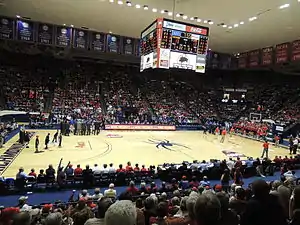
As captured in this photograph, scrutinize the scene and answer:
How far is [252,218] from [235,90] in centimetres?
4466

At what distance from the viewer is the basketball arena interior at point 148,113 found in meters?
4.96

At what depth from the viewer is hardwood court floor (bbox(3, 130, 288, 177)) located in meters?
15.6

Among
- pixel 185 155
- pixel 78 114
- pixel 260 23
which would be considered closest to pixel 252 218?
pixel 185 155

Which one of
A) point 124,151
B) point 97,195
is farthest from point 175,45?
point 97,195

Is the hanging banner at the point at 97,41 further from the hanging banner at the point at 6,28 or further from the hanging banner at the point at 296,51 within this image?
the hanging banner at the point at 296,51

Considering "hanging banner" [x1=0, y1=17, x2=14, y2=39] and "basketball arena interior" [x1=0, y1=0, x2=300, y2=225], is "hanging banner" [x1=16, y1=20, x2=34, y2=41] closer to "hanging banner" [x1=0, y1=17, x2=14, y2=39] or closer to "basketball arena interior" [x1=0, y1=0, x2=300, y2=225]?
"basketball arena interior" [x1=0, y1=0, x2=300, y2=225]

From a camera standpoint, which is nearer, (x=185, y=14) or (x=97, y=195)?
(x=97, y=195)

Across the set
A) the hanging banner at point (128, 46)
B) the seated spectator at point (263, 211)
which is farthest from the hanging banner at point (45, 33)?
the seated spectator at point (263, 211)

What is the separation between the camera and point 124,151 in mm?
18844

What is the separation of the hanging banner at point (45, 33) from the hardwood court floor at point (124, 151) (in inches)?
356

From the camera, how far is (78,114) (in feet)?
101

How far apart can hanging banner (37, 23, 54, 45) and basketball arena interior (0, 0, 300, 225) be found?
12 cm

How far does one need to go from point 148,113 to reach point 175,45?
2106cm

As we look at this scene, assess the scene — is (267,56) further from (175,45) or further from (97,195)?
(97,195)
